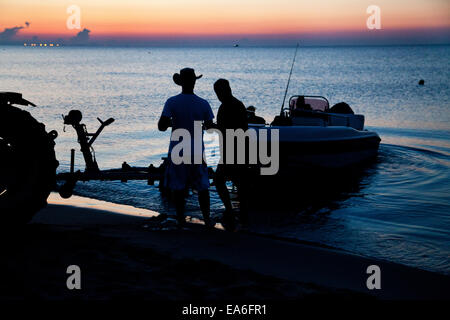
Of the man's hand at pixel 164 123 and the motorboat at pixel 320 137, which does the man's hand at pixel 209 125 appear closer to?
the man's hand at pixel 164 123

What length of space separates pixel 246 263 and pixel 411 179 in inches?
315

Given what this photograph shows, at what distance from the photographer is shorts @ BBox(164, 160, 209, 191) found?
6.04m

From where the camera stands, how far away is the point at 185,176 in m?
6.07

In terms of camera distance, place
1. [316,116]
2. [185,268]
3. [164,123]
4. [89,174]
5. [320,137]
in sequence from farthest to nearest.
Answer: [316,116] → [320,137] → [89,174] → [164,123] → [185,268]

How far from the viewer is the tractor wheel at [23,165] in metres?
5.43

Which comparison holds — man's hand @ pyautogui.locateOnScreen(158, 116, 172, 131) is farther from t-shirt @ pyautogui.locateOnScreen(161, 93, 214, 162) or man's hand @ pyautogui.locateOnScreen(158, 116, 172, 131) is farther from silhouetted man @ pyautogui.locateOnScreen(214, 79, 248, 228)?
silhouetted man @ pyautogui.locateOnScreen(214, 79, 248, 228)

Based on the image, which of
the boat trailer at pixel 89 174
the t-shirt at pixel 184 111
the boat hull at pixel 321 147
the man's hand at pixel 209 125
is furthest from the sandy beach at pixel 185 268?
the boat hull at pixel 321 147

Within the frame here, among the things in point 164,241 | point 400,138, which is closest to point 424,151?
point 400,138

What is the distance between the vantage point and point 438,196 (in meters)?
10.4

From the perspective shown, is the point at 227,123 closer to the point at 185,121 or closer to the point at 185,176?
the point at 185,121

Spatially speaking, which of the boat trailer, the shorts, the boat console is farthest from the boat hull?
the shorts

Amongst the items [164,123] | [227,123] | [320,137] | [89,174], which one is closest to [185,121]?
[164,123]

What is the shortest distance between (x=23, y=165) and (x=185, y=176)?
1.80 m

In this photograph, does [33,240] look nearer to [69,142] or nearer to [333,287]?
[333,287]
